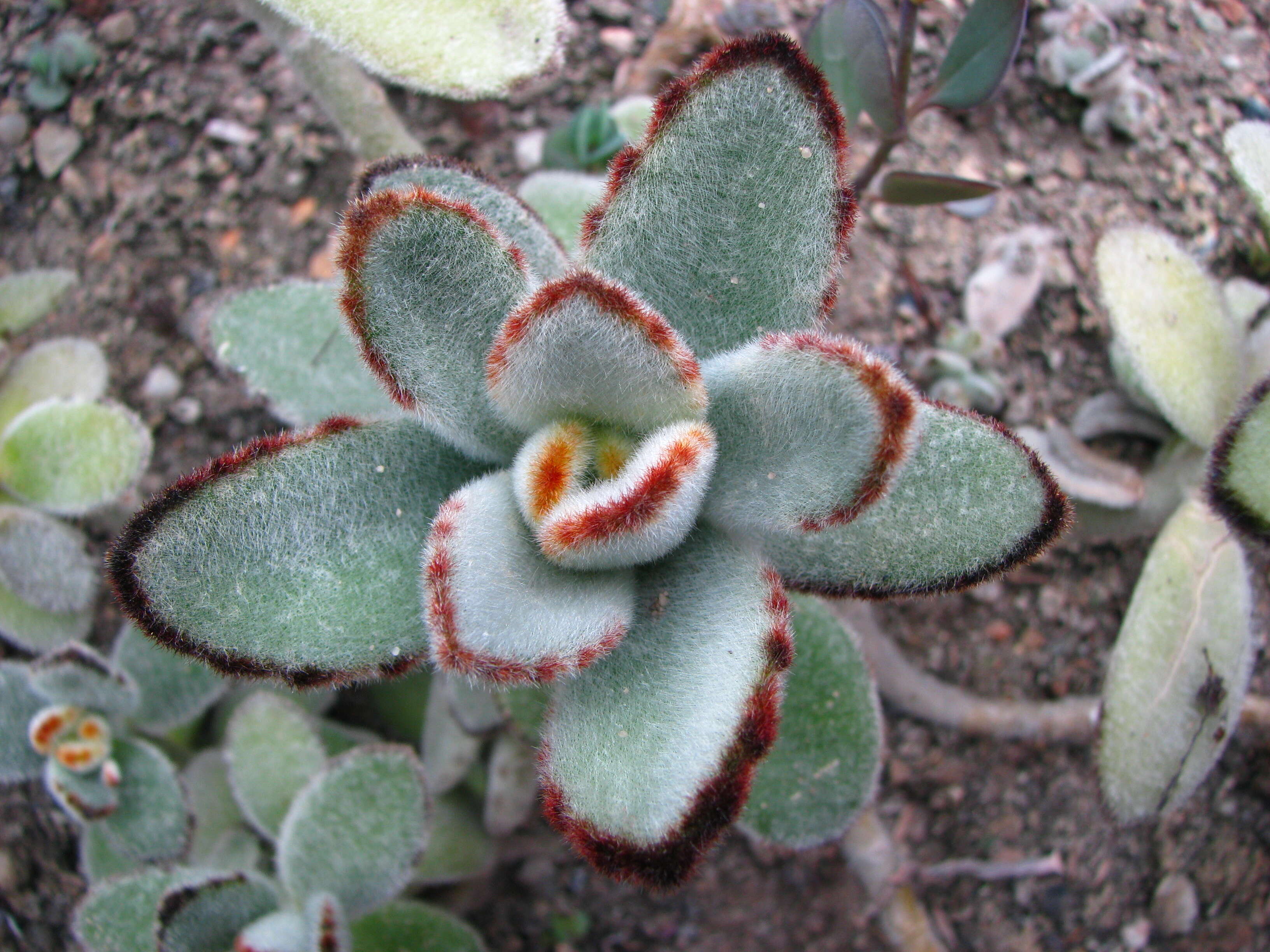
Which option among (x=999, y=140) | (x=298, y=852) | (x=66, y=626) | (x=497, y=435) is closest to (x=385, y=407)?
(x=497, y=435)

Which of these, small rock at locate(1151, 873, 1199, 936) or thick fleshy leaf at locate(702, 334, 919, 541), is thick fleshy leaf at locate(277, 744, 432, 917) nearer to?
thick fleshy leaf at locate(702, 334, 919, 541)

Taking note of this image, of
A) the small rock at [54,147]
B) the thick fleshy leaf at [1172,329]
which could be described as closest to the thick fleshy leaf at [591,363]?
the thick fleshy leaf at [1172,329]

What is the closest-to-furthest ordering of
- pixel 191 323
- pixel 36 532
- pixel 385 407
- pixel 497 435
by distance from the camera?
pixel 497 435, pixel 385 407, pixel 36 532, pixel 191 323

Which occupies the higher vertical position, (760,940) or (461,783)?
(461,783)

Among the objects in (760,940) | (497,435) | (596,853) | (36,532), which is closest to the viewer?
(596,853)

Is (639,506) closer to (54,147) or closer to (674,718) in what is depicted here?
(674,718)

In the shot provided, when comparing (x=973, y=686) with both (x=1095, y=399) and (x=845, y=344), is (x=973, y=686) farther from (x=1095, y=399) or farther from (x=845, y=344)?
(x=845, y=344)
